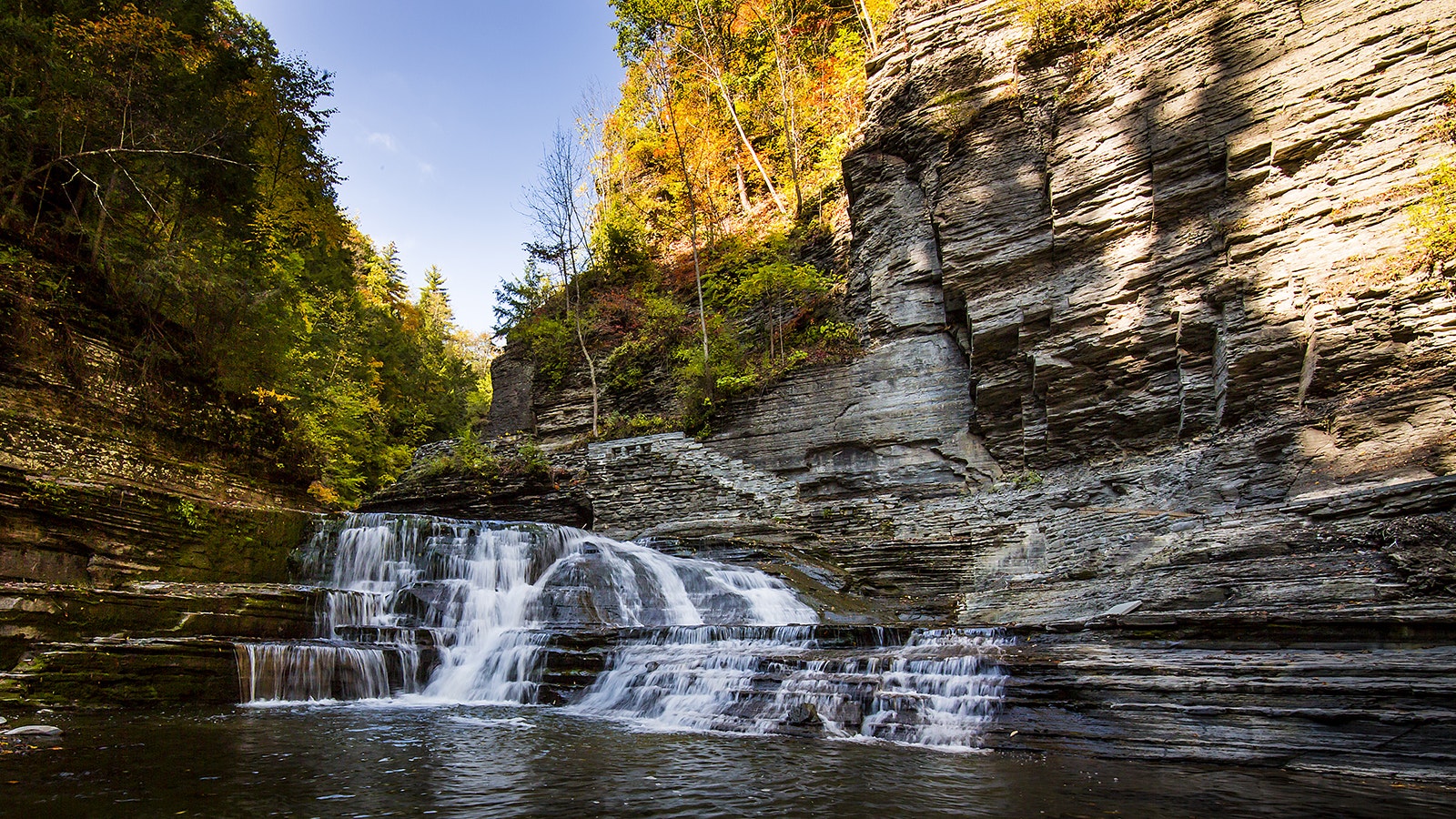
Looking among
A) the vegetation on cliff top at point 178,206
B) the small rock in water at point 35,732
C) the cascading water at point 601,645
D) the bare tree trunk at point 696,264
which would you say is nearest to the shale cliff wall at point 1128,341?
the bare tree trunk at point 696,264

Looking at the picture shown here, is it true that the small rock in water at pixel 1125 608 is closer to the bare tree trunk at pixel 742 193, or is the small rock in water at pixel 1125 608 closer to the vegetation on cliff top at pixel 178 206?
the vegetation on cliff top at pixel 178 206

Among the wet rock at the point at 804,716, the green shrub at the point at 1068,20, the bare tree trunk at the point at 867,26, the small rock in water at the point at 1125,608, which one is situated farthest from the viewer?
the bare tree trunk at the point at 867,26

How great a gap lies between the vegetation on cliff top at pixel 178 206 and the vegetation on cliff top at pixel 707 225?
7952 millimetres

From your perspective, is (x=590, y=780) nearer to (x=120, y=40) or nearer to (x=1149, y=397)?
(x=1149, y=397)

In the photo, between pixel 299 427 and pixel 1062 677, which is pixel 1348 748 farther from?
pixel 299 427

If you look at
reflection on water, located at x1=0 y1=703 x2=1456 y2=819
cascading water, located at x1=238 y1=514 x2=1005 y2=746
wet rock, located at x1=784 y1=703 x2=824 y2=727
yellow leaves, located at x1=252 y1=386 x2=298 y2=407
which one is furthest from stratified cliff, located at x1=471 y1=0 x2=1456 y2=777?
yellow leaves, located at x1=252 y1=386 x2=298 y2=407

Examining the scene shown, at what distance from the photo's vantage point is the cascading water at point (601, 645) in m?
6.02

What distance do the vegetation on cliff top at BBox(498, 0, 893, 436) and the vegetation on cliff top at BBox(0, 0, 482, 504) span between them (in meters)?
7.95

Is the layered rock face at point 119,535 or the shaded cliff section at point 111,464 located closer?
the layered rock face at point 119,535

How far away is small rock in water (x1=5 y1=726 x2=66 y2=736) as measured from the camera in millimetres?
4611

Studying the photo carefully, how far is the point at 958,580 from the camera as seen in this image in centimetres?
1192

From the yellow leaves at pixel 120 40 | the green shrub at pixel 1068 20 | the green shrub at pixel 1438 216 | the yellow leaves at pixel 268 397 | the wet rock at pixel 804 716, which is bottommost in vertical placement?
the wet rock at pixel 804 716

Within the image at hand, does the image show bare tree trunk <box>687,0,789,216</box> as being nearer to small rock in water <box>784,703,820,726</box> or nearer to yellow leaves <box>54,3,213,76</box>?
yellow leaves <box>54,3,213,76</box>

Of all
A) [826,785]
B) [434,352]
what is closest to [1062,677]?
[826,785]
